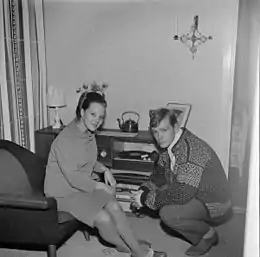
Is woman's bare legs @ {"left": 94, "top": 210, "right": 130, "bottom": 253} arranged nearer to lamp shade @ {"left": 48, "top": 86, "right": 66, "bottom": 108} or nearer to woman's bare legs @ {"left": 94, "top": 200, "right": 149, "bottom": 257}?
woman's bare legs @ {"left": 94, "top": 200, "right": 149, "bottom": 257}

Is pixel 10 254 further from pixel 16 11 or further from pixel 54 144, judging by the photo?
pixel 16 11

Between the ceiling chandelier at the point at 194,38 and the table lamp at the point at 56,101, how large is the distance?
30.2 inches

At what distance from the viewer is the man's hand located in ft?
6.85

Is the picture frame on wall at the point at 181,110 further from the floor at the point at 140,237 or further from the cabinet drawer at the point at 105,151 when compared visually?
the floor at the point at 140,237

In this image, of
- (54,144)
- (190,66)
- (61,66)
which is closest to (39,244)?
(54,144)

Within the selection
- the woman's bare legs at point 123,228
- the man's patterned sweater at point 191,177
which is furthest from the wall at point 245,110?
the woman's bare legs at point 123,228

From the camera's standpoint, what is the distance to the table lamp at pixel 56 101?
2235 mm

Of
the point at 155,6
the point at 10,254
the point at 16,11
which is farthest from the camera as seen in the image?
the point at 16,11

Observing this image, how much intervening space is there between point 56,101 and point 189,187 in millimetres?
941

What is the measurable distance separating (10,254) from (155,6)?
4.99ft

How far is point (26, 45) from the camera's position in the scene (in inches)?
87.9

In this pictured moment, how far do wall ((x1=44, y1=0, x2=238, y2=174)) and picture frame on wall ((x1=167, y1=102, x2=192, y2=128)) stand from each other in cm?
3

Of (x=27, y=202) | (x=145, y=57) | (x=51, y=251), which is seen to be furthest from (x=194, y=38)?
(x=51, y=251)

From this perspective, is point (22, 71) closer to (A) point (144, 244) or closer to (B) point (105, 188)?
(B) point (105, 188)
